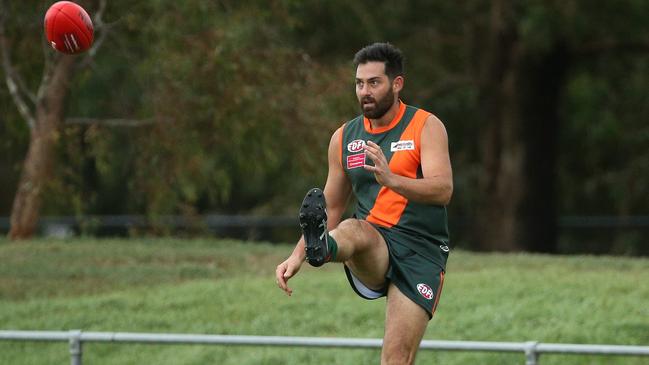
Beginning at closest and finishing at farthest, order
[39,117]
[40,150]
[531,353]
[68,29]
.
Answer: [531,353], [68,29], [40,150], [39,117]

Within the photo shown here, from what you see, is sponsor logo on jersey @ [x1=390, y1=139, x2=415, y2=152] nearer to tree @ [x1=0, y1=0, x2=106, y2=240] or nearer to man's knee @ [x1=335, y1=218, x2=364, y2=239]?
man's knee @ [x1=335, y1=218, x2=364, y2=239]

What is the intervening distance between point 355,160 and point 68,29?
171 inches

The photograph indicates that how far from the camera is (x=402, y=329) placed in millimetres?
7676

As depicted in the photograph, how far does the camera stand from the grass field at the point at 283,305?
38.5 feet

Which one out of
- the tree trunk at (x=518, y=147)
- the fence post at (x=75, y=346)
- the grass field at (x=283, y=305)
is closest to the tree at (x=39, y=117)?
the grass field at (x=283, y=305)

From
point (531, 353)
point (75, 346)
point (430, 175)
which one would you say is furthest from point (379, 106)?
point (75, 346)

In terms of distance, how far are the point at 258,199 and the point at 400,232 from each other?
1018 inches

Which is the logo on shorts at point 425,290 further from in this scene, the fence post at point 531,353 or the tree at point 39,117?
the tree at point 39,117

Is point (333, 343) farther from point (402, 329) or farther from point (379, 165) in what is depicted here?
point (379, 165)

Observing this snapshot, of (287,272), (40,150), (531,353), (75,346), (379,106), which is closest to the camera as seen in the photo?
(287,272)

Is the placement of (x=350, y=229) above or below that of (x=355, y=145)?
below

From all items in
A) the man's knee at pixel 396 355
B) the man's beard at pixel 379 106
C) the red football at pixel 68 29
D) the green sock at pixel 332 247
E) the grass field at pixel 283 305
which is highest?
the red football at pixel 68 29

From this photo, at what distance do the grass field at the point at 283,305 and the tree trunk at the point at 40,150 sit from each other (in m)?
2.37

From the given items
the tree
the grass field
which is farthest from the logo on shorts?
the tree
